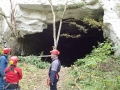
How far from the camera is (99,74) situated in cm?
1039

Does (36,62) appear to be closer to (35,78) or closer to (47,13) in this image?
(35,78)

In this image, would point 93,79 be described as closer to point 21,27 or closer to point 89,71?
point 89,71

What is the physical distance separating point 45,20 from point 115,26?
4.23m

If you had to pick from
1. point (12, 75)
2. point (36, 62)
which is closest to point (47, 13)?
point (36, 62)

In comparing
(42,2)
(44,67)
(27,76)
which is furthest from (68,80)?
(42,2)

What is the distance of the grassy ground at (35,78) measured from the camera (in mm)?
9671

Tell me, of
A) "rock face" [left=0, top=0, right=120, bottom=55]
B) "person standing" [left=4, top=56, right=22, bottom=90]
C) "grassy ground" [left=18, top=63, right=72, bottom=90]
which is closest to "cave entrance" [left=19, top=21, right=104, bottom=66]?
"rock face" [left=0, top=0, right=120, bottom=55]

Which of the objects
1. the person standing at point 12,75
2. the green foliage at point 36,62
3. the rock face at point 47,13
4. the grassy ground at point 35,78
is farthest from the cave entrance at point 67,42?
the person standing at point 12,75

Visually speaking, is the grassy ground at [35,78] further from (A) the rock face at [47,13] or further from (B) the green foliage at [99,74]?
(A) the rock face at [47,13]

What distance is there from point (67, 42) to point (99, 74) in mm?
12211

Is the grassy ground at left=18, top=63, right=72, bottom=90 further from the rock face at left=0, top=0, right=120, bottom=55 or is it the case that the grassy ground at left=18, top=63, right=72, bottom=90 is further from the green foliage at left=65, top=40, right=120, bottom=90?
the rock face at left=0, top=0, right=120, bottom=55

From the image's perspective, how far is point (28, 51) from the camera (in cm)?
1752

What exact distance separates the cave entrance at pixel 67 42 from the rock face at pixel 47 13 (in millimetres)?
1851

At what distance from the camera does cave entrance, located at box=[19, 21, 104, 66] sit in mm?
18186
